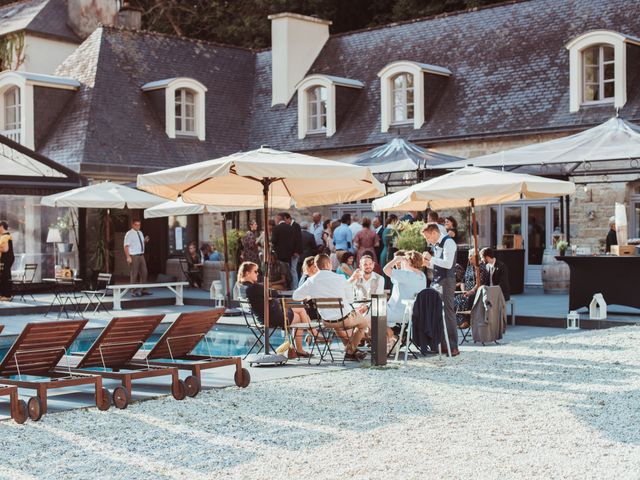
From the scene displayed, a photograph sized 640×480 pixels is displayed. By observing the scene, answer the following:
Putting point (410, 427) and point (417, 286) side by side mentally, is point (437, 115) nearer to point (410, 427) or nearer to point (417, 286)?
point (417, 286)

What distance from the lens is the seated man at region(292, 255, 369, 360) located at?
36.6ft

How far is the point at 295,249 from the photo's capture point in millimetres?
18859

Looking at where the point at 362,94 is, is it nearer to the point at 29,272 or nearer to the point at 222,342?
the point at 29,272

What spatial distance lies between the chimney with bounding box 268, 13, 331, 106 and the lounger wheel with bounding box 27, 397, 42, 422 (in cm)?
2063

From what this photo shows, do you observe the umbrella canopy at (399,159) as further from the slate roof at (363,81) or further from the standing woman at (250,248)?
the slate roof at (363,81)

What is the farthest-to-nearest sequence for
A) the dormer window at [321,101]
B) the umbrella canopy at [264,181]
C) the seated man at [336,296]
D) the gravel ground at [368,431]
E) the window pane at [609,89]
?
the dormer window at [321,101], the window pane at [609,89], the seated man at [336,296], the umbrella canopy at [264,181], the gravel ground at [368,431]

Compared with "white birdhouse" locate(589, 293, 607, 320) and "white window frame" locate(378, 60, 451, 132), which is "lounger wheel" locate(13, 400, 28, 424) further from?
"white window frame" locate(378, 60, 451, 132)

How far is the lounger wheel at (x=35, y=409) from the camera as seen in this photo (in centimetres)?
778

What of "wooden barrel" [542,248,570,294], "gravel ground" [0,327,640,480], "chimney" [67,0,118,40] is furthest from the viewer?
"chimney" [67,0,118,40]

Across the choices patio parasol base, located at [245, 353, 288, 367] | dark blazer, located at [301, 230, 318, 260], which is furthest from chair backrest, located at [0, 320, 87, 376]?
dark blazer, located at [301, 230, 318, 260]

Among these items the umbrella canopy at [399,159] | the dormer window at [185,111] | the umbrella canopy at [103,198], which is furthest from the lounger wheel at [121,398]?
the dormer window at [185,111]

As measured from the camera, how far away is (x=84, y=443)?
704cm

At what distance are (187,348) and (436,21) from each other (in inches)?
728

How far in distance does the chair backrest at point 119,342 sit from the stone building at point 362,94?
12962mm
